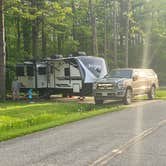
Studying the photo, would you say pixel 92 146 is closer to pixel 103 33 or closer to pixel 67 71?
pixel 67 71

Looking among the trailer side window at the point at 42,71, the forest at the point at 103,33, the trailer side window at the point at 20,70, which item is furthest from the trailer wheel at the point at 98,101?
the forest at the point at 103,33

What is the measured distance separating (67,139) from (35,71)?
18.9 meters

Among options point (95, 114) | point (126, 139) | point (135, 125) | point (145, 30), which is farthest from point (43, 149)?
point (145, 30)

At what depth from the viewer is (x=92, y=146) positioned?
33.5ft

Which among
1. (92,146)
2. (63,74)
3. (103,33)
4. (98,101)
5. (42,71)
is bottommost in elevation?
(98,101)

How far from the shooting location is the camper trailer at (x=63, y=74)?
27125 mm

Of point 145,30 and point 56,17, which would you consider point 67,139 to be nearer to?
point 56,17

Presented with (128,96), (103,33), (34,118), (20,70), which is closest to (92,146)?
(34,118)

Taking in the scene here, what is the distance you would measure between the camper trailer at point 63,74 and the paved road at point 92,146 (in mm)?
12019

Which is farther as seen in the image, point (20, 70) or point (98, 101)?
point (20, 70)

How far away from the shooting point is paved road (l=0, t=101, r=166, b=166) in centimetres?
850

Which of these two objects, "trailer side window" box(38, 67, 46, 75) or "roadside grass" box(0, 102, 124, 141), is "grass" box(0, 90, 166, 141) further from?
"trailer side window" box(38, 67, 46, 75)

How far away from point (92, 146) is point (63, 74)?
1813 cm

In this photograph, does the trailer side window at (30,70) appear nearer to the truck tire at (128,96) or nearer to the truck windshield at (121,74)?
the truck windshield at (121,74)
